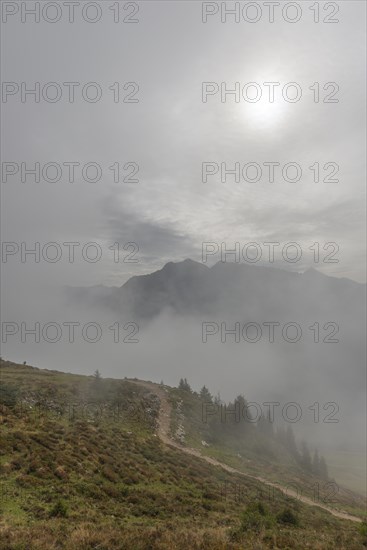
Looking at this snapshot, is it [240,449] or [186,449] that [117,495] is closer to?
[186,449]

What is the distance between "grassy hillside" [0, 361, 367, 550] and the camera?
17.9 metres

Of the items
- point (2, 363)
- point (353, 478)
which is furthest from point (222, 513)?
point (353, 478)

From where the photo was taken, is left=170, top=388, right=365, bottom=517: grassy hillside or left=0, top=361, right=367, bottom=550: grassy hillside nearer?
left=0, top=361, right=367, bottom=550: grassy hillside

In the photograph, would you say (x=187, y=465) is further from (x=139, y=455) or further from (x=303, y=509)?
(x=303, y=509)

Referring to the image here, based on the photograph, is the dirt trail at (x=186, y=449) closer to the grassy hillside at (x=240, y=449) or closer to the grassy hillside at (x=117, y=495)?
the grassy hillside at (x=240, y=449)

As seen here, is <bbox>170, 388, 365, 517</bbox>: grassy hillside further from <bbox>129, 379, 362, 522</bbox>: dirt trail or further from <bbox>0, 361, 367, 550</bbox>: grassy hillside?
<bbox>0, 361, 367, 550</bbox>: grassy hillside

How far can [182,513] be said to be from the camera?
2622cm

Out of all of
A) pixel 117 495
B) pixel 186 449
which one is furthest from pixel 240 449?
pixel 117 495

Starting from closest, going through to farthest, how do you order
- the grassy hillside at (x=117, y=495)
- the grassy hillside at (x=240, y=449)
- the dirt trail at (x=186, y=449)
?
the grassy hillside at (x=117, y=495), the dirt trail at (x=186, y=449), the grassy hillside at (x=240, y=449)

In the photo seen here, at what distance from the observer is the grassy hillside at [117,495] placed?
17891mm

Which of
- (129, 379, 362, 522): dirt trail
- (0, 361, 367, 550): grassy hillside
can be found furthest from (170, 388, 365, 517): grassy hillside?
(0, 361, 367, 550): grassy hillside

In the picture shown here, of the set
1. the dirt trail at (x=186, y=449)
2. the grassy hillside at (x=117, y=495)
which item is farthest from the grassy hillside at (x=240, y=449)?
the grassy hillside at (x=117, y=495)

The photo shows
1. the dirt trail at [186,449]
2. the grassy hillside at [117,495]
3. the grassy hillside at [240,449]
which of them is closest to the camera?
the grassy hillside at [117,495]

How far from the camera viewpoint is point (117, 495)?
27031mm
